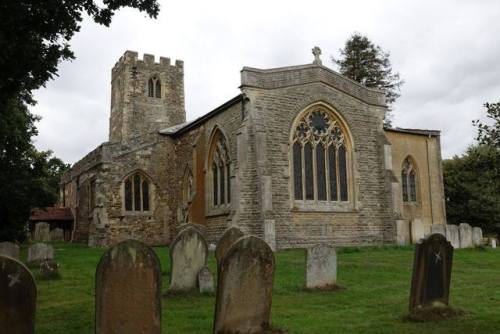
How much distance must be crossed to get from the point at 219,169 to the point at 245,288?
17.2 meters

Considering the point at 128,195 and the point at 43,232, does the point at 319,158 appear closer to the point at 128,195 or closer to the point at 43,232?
the point at 128,195

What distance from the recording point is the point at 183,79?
38.2 m

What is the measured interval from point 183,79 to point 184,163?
13332 mm

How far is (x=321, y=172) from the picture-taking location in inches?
870

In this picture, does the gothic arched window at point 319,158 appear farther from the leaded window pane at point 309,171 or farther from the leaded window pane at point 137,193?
the leaded window pane at point 137,193

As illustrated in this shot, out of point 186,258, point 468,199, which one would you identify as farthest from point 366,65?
point 186,258

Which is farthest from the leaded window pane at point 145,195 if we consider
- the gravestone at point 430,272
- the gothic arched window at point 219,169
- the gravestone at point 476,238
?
the gravestone at point 430,272

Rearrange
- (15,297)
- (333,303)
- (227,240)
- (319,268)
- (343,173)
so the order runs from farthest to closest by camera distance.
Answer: (343,173) < (227,240) < (319,268) < (333,303) < (15,297)

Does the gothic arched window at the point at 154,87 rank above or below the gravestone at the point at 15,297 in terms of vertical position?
above

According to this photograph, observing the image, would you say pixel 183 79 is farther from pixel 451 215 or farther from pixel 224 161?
pixel 451 215

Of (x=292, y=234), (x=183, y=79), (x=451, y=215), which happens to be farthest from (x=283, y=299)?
(x=183, y=79)

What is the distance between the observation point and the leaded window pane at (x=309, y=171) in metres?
Result: 21.5

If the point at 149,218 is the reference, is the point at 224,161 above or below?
above

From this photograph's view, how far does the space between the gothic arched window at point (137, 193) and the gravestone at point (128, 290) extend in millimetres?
20687
